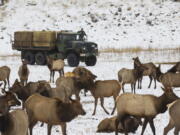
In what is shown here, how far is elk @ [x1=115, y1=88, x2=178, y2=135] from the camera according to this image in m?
12.0

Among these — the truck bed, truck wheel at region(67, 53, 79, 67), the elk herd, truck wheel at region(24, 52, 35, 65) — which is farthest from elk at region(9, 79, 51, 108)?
truck wheel at region(24, 52, 35, 65)

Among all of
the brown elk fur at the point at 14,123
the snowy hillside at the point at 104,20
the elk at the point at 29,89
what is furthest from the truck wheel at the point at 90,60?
the brown elk fur at the point at 14,123

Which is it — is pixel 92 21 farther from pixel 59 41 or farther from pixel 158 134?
pixel 158 134

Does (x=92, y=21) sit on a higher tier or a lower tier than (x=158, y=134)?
higher

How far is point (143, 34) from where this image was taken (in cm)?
5634

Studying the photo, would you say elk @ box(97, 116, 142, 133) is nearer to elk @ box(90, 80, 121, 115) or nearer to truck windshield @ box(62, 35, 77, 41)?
elk @ box(90, 80, 121, 115)

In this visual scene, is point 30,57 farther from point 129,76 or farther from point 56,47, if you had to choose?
point 129,76

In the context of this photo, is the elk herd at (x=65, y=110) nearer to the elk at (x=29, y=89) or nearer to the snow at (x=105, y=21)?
the elk at (x=29, y=89)

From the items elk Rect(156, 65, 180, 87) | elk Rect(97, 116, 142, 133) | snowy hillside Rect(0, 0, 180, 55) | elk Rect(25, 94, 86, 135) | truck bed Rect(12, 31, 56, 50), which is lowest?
elk Rect(97, 116, 142, 133)

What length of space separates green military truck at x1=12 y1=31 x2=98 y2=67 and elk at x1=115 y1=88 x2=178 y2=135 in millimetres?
24014

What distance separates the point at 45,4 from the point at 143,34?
18.5 meters

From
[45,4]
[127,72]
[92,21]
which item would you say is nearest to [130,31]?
[92,21]

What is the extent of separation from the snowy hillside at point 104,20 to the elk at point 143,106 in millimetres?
38526

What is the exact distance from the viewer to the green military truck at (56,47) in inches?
1451
